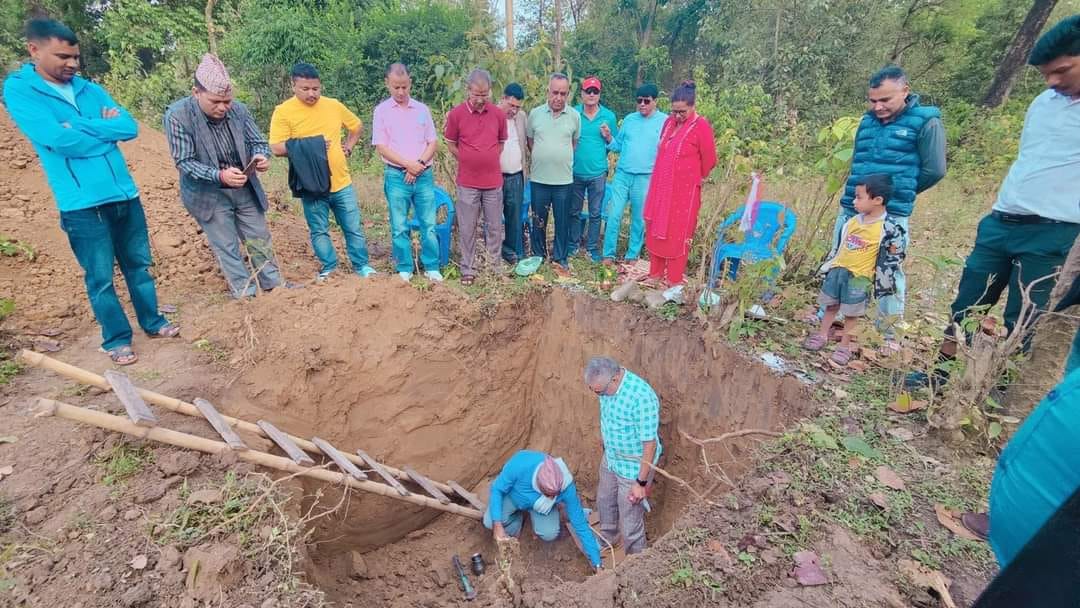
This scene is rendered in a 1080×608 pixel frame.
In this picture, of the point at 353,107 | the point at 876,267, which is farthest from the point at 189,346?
the point at 353,107

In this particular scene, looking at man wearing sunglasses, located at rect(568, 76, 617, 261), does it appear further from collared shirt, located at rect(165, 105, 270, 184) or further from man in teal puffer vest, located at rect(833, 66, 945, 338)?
collared shirt, located at rect(165, 105, 270, 184)

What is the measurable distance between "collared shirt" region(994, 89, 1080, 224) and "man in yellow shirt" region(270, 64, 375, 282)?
4.53m

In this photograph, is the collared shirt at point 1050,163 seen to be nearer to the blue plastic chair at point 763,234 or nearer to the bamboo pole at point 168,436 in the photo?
the blue plastic chair at point 763,234

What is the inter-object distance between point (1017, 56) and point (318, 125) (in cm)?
1231

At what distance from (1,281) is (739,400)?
19.1 feet

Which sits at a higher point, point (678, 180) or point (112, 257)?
point (678, 180)

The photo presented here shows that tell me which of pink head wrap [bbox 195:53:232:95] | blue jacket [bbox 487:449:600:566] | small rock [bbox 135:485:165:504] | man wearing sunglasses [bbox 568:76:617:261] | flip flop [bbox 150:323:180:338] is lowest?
blue jacket [bbox 487:449:600:566]

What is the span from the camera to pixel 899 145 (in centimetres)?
336

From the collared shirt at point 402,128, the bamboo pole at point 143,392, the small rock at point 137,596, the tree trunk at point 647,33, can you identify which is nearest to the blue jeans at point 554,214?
the collared shirt at point 402,128

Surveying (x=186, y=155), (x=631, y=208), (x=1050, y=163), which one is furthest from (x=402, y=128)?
(x=1050, y=163)

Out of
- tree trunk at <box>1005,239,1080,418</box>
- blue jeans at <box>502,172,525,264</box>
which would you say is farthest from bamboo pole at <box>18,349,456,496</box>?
tree trunk at <box>1005,239,1080,418</box>

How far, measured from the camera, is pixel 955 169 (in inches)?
337

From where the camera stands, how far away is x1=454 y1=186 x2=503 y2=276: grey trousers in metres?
4.56

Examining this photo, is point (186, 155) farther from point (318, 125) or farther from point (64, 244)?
point (64, 244)
